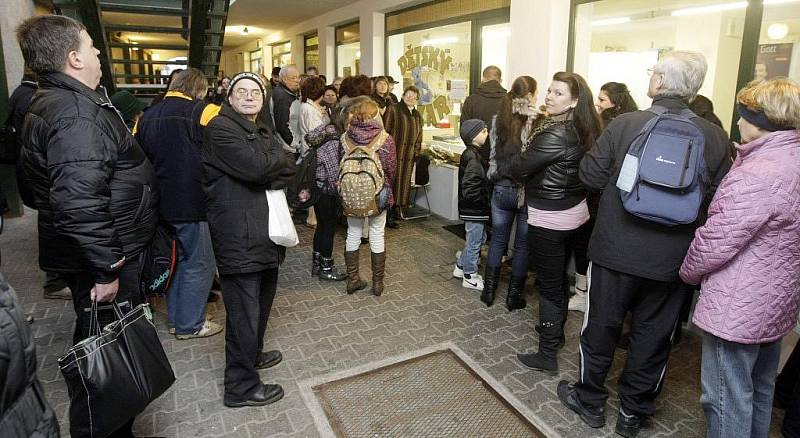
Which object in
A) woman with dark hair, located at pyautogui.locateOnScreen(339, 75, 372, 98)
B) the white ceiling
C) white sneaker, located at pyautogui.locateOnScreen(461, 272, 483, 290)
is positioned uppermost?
the white ceiling

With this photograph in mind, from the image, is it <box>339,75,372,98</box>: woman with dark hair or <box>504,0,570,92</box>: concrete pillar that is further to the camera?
<box>339,75,372,98</box>: woman with dark hair

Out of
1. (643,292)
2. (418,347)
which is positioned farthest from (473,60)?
(643,292)

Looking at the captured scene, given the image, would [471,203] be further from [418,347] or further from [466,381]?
[466,381]

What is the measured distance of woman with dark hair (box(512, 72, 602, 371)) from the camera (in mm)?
3334

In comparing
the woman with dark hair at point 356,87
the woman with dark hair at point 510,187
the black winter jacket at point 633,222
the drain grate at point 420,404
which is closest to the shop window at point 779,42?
the woman with dark hair at point 510,187

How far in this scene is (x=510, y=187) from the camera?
4.29 metres

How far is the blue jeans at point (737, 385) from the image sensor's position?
235 cm

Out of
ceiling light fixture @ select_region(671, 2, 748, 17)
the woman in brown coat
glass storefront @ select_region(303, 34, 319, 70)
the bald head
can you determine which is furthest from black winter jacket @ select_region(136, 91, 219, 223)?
glass storefront @ select_region(303, 34, 319, 70)

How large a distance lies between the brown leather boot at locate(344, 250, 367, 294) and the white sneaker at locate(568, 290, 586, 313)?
1.96 meters

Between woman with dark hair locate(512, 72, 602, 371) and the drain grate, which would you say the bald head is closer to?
woman with dark hair locate(512, 72, 602, 371)

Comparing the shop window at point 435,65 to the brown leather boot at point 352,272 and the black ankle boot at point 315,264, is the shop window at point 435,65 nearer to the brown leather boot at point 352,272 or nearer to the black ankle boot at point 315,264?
the black ankle boot at point 315,264

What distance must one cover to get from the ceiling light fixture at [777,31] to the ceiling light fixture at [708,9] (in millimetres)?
318

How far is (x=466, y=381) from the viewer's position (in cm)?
343

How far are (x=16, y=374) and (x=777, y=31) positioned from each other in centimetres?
526
